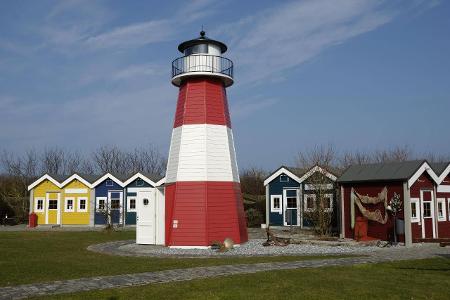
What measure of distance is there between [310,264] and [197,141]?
7205 mm

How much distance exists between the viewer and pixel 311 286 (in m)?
9.45

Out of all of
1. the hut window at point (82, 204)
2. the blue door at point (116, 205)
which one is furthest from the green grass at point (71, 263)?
the hut window at point (82, 204)

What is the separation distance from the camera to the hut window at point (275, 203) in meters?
30.4

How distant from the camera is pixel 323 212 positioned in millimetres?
22891

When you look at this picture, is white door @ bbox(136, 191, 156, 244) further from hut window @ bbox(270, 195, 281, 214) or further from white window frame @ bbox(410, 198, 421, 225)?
hut window @ bbox(270, 195, 281, 214)

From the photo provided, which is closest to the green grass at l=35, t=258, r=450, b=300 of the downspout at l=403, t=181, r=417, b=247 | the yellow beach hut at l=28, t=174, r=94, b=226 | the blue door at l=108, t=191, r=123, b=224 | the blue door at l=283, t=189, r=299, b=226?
the downspout at l=403, t=181, r=417, b=247

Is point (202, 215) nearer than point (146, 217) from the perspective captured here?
Yes

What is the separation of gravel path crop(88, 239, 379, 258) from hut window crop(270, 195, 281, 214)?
11270mm

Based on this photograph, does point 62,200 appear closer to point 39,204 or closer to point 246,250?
point 39,204

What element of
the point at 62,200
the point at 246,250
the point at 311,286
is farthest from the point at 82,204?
the point at 311,286

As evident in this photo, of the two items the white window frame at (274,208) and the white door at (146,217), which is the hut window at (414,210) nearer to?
the white door at (146,217)

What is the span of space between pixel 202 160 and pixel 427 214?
390 inches

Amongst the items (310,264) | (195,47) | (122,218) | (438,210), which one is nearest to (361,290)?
(310,264)

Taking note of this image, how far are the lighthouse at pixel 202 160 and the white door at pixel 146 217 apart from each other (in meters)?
0.86
